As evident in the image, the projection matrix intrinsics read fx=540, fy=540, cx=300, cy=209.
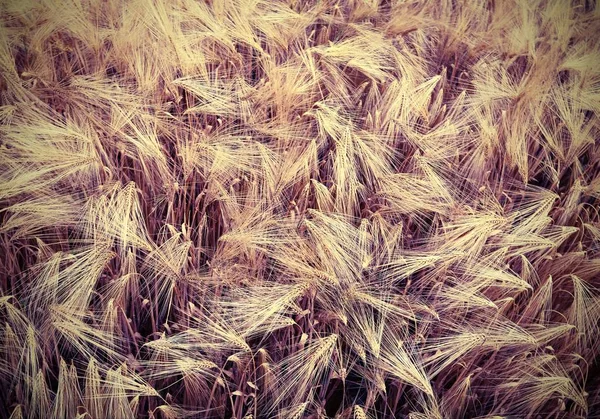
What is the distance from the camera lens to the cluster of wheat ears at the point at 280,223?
0.52 metres

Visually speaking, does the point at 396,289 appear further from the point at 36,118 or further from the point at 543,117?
the point at 36,118

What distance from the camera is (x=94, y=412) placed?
48 cm

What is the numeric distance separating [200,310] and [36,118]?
0.99 ft

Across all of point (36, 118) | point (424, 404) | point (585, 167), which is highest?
point (36, 118)

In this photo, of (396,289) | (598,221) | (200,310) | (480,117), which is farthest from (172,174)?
(598,221)

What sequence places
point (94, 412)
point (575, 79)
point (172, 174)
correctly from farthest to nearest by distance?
point (575, 79) → point (172, 174) → point (94, 412)

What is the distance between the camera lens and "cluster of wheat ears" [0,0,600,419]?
0.52 m

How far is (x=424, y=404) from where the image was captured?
0.53 meters

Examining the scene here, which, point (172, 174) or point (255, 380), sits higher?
point (172, 174)

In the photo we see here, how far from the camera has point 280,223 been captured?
562mm

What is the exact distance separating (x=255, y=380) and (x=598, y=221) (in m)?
0.45

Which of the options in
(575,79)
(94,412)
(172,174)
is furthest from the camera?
(575,79)

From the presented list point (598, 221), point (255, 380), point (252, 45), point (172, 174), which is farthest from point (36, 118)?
point (598, 221)

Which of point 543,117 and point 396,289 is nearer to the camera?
point 396,289
